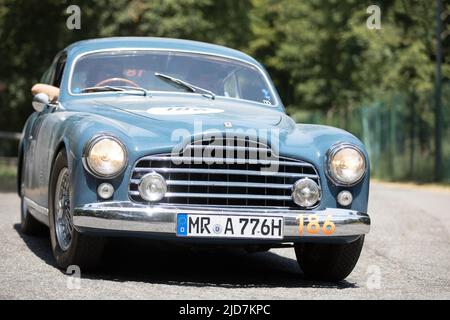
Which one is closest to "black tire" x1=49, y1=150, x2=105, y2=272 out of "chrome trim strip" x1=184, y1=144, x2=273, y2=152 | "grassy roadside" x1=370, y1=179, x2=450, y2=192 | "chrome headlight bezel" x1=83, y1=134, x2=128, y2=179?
"chrome headlight bezel" x1=83, y1=134, x2=128, y2=179

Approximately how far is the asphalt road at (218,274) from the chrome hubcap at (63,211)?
227 millimetres

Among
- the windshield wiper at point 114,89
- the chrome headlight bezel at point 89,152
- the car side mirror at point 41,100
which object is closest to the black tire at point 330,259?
the chrome headlight bezel at point 89,152

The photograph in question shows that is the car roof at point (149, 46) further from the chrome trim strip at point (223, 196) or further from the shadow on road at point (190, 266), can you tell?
the chrome trim strip at point (223, 196)

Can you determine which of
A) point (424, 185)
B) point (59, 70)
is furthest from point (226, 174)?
point (424, 185)

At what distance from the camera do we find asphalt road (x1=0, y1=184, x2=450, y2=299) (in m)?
6.00

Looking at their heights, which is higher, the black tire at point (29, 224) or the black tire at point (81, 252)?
the black tire at point (81, 252)

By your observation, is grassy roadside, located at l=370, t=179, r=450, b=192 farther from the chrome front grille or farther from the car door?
the chrome front grille

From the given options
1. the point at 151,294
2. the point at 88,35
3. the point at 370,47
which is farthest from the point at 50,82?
the point at 370,47

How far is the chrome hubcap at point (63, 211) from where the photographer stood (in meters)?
6.72

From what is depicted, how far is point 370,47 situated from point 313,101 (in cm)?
904

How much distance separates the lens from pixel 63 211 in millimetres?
6867

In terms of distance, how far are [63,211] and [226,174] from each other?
1281 millimetres
